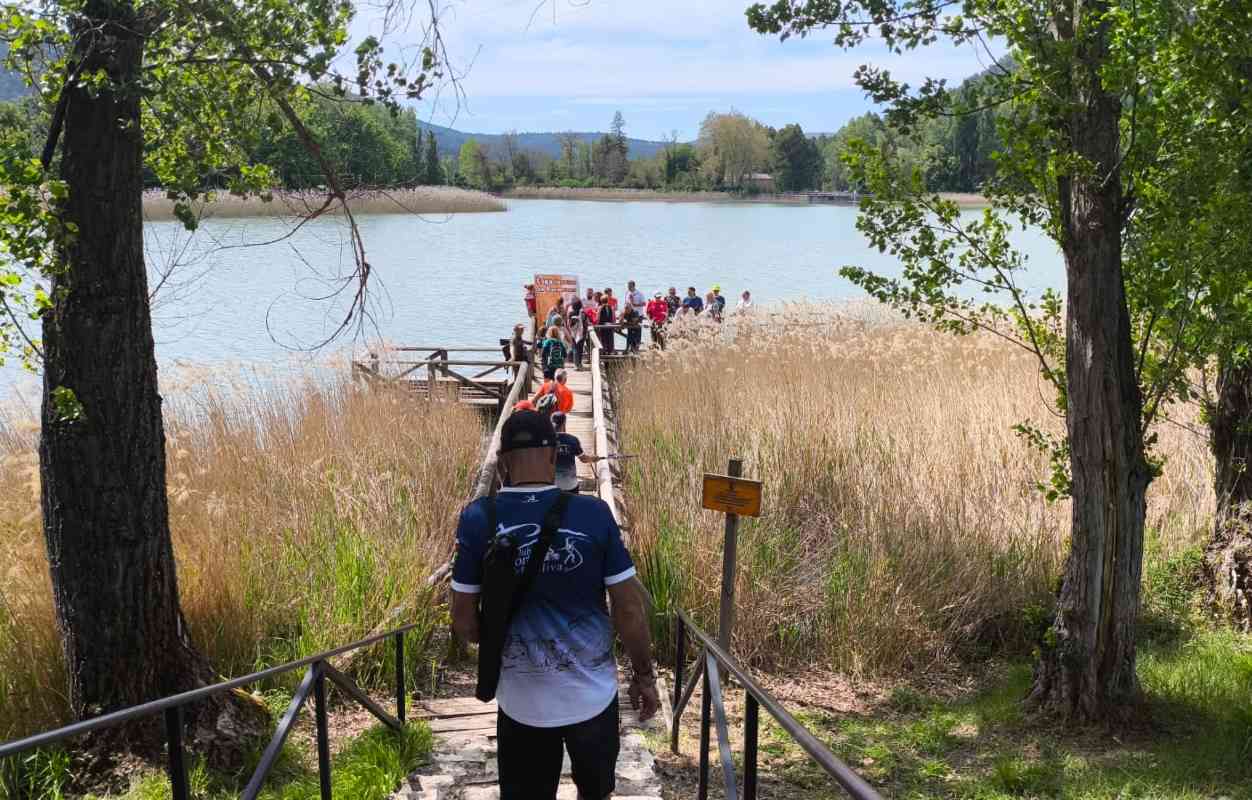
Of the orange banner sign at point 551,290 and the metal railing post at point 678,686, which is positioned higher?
the orange banner sign at point 551,290

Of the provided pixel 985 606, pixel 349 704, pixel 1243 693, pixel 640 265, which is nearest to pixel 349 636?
pixel 349 704

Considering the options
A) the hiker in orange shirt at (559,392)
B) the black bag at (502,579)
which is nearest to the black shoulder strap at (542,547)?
the black bag at (502,579)

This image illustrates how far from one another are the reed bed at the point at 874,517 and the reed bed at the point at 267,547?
2.00 meters

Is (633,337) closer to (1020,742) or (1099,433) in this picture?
(1099,433)

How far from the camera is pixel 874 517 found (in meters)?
8.66

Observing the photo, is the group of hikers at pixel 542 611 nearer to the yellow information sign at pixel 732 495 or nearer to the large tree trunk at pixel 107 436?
the large tree trunk at pixel 107 436

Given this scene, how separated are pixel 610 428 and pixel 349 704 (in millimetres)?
7536

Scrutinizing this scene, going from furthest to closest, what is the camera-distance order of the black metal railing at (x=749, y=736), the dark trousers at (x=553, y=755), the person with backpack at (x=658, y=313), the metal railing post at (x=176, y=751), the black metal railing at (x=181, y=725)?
the person with backpack at (x=658, y=313), the dark trousers at (x=553, y=755), the metal railing post at (x=176, y=751), the black metal railing at (x=181, y=725), the black metal railing at (x=749, y=736)

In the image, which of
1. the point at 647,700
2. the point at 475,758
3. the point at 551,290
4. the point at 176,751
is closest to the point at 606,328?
the point at 551,290

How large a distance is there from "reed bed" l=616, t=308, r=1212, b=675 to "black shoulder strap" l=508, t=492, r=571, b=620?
4952 millimetres

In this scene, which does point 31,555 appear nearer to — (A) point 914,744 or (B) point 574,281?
(A) point 914,744

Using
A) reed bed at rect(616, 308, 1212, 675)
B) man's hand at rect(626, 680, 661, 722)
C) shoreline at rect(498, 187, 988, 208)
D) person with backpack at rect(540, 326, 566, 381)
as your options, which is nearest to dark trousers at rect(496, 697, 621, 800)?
man's hand at rect(626, 680, 661, 722)

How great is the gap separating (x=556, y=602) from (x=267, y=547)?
14.7 feet

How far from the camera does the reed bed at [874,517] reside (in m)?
8.00
